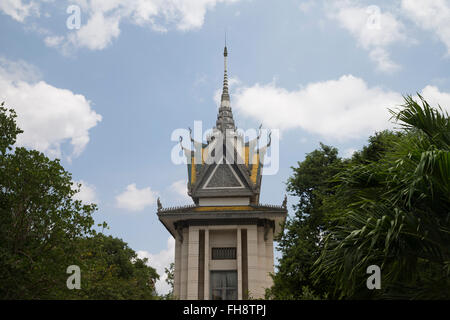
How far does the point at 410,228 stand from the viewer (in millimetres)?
8719

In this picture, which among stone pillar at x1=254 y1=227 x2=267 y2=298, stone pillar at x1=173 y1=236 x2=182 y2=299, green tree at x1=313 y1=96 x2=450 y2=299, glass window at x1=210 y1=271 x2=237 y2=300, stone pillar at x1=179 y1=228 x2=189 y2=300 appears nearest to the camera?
green tree at x1=313 y1=96 x2=450 y2=299

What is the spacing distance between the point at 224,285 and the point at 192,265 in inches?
83.6

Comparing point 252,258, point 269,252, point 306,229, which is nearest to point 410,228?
point 306,229

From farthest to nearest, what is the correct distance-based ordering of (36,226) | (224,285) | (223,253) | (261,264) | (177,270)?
(177,270) < (223,253) < (261,264) < (224,285) < (36,226)

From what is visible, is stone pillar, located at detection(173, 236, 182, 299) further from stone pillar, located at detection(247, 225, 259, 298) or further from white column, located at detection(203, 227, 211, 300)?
stone pillar, located at detection(247, 225, 259, 298)

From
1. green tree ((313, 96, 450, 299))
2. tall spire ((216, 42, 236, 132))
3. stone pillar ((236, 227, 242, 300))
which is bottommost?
green tree ((313, 96, 450, 299))

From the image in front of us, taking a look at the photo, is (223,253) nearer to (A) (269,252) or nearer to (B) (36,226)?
(A) (269,252)

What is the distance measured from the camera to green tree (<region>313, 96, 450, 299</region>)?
28.2 feet

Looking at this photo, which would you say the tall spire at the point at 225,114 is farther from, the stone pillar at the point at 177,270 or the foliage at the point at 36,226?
the foliage at the point at 36,226

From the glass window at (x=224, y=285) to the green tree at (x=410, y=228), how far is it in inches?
700

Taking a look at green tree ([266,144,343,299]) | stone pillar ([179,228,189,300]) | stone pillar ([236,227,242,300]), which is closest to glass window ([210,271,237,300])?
stone pillar ([236,227,242,300])

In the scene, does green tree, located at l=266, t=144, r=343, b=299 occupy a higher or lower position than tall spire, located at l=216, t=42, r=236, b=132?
lower

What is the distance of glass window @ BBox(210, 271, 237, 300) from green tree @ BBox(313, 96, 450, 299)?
17773mm
